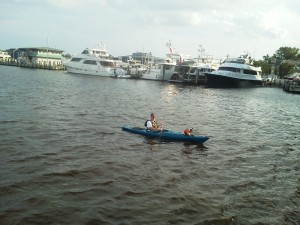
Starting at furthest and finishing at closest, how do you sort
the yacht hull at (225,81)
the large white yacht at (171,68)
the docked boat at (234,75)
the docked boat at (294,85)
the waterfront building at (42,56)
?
the waterfront building at (42,56), the large white yacht at (171,68), the yacht hull at (225,81), the docked boat at (234,75), the docked boat at (294,85)

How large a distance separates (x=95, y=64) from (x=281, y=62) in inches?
2475

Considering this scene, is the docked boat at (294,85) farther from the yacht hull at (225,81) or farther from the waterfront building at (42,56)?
the waterfront building at (42,56)

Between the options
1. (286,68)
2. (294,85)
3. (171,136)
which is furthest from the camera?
(286,68)

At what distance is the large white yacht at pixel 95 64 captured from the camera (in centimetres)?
8538

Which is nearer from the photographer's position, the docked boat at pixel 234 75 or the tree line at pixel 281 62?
the docked boat at pixel 234 75

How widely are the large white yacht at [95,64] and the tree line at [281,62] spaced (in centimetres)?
5049

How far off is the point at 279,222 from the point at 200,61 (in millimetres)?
85424

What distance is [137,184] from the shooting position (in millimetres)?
12398

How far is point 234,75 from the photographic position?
68562mm

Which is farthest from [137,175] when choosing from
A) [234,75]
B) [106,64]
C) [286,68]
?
[286,68]

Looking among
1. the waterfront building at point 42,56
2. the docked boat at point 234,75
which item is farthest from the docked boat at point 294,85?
the waterfront building at point 42,56

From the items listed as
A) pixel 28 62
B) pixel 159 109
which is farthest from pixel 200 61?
pixel 28 62

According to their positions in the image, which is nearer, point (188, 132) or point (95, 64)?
point (188, 132)

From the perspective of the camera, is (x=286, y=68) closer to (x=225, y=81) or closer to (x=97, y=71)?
(x=225, y=81)
